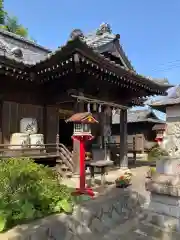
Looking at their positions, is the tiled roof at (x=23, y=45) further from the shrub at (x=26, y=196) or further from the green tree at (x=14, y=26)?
the green tree at (x=14, y=26)

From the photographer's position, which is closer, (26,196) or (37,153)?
(26,196)

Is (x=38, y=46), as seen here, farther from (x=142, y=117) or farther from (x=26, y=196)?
(x=142, y=117)

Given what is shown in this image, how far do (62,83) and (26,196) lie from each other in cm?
616

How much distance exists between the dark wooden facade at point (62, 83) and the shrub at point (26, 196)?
4.05 meters

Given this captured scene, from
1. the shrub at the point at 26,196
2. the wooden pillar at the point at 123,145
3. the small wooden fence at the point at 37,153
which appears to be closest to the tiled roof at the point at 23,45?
the small wooden fence at the point at 37,153

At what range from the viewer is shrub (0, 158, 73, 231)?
4395 mm

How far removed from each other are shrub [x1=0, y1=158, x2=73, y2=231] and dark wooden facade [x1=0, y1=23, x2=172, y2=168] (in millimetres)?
4048

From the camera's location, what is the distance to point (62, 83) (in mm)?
10047

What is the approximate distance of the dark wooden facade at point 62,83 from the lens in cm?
805

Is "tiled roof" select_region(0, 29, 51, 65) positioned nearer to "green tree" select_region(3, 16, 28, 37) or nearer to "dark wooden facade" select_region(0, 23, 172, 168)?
"dark wooden facade" select_region(0, 23, 172, 168)

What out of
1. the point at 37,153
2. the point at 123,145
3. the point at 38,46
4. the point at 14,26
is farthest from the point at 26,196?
the point at 14,26

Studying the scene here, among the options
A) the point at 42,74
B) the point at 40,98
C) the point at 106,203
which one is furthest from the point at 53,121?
the point at 106,203

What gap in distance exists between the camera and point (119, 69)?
939 centimetres

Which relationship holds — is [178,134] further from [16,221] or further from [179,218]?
[16,221]
